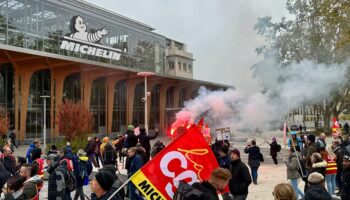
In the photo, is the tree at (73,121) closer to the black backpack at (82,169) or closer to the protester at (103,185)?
the black backpack at (82,169)

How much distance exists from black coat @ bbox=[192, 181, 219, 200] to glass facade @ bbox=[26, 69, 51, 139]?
3299cm

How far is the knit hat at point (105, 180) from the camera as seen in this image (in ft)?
13.8

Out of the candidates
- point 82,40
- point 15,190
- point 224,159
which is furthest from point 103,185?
point 82,40

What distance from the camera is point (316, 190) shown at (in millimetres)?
5414

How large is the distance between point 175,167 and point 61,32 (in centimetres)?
3262

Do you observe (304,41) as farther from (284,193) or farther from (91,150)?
(284,193)

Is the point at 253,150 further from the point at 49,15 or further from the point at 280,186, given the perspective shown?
the point at 49,15

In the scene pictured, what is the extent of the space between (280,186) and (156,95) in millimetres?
46628

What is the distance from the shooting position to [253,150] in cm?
1303

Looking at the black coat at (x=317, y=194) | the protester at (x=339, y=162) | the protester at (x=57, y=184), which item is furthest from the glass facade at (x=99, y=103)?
the black coat at (x=317, y=194)

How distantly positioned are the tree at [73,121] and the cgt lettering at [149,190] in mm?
24587

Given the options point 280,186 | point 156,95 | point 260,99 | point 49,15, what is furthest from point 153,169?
point 156,95

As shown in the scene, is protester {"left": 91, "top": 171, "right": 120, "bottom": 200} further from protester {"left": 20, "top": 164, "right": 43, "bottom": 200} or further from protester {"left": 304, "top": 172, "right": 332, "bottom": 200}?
protester {"left": 304, "top": 172, "right": 332, "bottom": 200}

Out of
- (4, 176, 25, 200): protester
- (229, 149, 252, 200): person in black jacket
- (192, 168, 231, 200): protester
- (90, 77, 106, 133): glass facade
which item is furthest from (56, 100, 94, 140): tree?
(192, 168, 231, 200): protester
